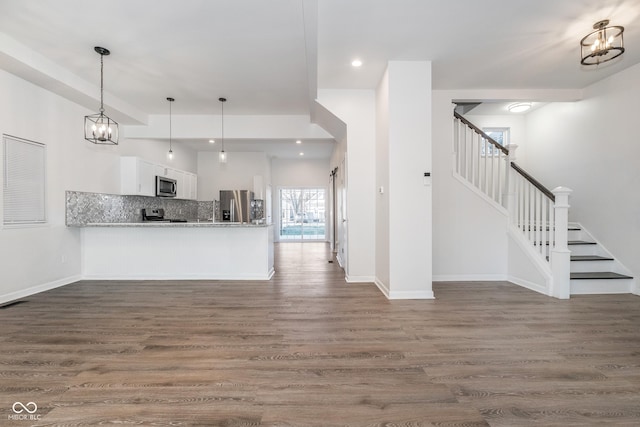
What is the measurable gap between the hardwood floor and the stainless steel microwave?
285cm

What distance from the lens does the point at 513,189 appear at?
4.65m

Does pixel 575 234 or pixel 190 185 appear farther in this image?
pixel 190 185

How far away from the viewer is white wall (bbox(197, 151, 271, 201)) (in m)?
8.87

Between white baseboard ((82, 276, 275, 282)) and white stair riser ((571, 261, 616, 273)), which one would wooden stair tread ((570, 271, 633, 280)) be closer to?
white stair riser ((571, 261, 616, 273))

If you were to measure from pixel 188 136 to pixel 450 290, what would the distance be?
5.37 metres

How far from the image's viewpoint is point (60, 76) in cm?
388

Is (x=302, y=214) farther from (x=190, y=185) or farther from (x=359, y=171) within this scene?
(x=359, y=171)

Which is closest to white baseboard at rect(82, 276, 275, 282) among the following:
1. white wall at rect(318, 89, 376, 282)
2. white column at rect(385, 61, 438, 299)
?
white wall at rect(318, 89, 376, 282)

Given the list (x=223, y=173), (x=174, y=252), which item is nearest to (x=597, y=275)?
(x=174, y=252)

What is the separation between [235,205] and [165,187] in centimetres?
189

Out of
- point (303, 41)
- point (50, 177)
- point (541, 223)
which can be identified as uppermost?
point (303, 41)

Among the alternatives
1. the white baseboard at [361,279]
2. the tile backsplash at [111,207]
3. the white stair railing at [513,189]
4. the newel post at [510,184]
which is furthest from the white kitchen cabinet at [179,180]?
the newel post at [510,184]

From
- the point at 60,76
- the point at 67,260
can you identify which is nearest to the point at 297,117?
the point at 60,76

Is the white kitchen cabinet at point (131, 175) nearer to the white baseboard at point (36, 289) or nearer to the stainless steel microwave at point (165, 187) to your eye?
the stainless steel microwave at point (165, 187)
